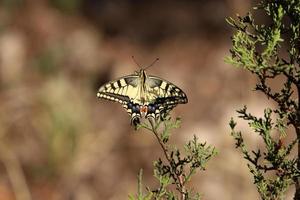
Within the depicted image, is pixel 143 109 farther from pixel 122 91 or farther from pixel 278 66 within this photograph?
pixel 278 66

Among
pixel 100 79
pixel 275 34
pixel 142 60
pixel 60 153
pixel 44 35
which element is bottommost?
pixel 275 34

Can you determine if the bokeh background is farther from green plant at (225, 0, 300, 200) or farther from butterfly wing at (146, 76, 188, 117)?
green plant at (225, 0, 300, 200)

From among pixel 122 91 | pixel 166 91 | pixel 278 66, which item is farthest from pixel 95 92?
pixel 278 66

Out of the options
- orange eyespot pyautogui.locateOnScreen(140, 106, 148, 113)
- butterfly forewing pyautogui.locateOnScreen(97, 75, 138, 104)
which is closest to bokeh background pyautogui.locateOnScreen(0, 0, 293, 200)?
butterfly forewing pyautogui.locateOnScreen(97, 75, 138, 104)

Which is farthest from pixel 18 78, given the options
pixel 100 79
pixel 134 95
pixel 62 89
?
pixel 134 95

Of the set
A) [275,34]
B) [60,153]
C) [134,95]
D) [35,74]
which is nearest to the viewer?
[275,34]

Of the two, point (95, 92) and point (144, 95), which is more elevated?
point (95, 92)

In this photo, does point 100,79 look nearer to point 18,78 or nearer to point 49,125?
point 18,78

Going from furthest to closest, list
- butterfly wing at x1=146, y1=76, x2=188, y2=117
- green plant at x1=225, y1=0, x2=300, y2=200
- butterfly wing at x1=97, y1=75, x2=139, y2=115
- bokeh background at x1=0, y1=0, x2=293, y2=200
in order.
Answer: bokeh background at x1=0, y1=0, x2=293, y2=200 < butterfly wing at x1=97, y1=75, x2=139, y2=115 < butterfly wing at x1=146, y1=76, x2=188, y2=117 < green plant at x1=225, y1=0, x2=300, y2=200
